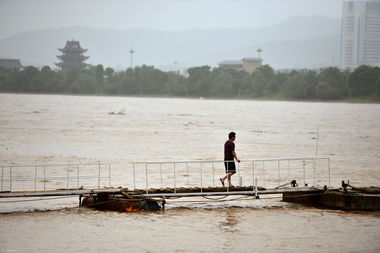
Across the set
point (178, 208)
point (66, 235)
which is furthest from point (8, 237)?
point (178, 208)

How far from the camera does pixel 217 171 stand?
20.7 meters

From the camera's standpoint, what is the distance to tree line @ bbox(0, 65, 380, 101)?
107 meters

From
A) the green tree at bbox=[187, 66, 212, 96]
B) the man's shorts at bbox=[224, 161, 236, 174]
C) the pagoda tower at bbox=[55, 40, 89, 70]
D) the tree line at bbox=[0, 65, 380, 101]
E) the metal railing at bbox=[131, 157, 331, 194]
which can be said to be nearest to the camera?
the man's shorts at bbox=[224, 161, 236, 174]

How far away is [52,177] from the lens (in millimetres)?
18250

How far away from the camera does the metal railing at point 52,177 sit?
1611 centimetres

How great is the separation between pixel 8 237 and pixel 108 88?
12910cm

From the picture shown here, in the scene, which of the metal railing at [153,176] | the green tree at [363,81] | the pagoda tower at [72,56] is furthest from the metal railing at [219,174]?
the pagoda tower at [72,56]

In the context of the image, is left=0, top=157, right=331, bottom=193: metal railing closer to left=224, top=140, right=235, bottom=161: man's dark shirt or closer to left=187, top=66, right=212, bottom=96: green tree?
left=224, top=140, right=235, bottom=161: man's dark shirt

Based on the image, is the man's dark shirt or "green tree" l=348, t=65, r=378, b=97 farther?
"green tree" l=348, t=65, r=378, b=97

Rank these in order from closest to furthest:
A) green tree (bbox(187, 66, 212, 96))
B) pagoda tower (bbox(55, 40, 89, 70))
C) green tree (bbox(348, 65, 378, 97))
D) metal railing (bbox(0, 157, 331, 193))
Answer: metal railing (bbox(0, 157, 331, 193)), green tree (bbox(348, 65, 378, 97)), green tree (bbox(187, 66, 212, 96)), pagoda tower (bbox(55, 40, 89, 70))

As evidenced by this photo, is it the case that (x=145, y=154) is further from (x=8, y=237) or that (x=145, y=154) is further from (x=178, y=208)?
(x=8, y=237)

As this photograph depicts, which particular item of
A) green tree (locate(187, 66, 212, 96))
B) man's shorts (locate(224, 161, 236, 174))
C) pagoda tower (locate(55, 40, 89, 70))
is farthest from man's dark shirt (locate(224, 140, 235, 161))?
pagoda tower (locate(55, 40, 89, 70))

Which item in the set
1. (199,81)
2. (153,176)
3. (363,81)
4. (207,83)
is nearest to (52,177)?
(153,176)

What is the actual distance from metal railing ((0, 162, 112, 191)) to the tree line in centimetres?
9162
